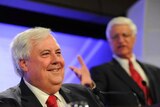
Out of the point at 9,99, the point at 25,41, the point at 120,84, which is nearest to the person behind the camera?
the point at 9,99

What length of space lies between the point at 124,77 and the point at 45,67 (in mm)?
1017

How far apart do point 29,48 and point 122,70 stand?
1.11 m

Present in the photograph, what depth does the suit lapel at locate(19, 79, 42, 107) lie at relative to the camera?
2.14 meters

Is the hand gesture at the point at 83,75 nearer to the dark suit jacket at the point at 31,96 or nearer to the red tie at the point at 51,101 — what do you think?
the dark suit jacket at the point at 31,96

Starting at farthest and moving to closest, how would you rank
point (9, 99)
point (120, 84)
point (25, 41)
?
point (120, 84), point (25, 41), point (9, 99)

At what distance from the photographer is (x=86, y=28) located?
4.32m

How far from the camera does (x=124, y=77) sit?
10.2ft

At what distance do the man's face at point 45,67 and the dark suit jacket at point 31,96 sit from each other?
0.09 meters

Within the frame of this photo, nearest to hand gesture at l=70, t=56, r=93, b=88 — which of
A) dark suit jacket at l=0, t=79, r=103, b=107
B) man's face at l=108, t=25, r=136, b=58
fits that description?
dark suit jacket at l=0, t=79, r=103, b=107

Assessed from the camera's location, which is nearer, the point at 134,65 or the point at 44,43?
the point at 44,43

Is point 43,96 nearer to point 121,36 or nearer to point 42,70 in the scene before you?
point 42,70

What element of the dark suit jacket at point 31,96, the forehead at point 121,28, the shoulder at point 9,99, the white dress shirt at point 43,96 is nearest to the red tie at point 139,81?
the forehead at point 121,28

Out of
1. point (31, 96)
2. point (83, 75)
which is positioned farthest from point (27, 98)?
point (83, 75)

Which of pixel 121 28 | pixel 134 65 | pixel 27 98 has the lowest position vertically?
pixel 134 65
